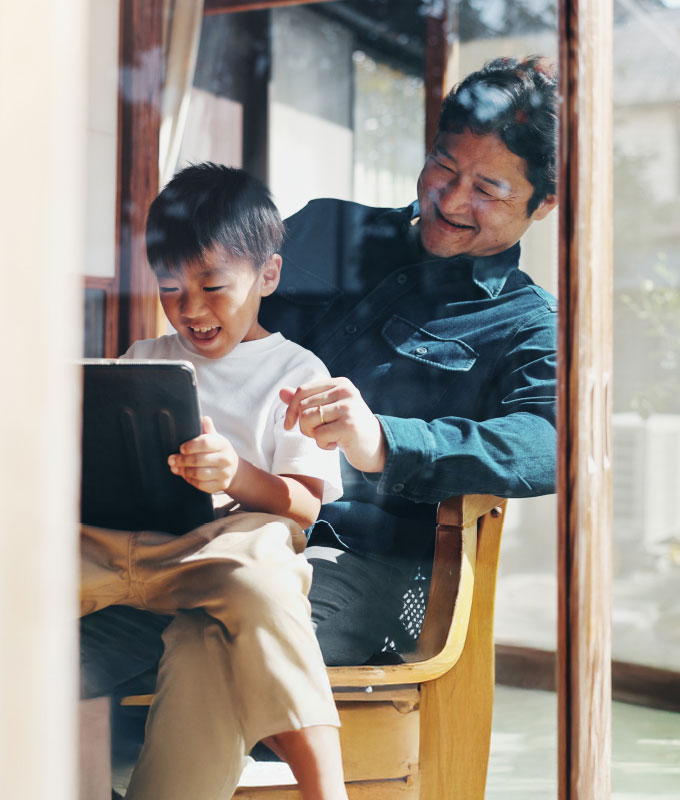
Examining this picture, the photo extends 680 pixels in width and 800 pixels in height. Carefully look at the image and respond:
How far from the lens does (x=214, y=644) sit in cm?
94

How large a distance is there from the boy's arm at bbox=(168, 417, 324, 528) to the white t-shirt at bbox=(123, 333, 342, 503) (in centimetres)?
1

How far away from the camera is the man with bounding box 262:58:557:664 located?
103 cm

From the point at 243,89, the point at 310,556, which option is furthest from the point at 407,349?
the point at 243,89

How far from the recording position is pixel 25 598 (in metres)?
0.65

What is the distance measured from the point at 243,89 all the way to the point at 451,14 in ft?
1.98

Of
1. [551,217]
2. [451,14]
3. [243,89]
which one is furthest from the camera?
[243,89]

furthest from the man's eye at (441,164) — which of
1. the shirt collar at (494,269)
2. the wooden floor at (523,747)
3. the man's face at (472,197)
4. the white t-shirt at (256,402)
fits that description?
the wooden floor at (523,747)

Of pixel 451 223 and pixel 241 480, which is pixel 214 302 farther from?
pixel 451 223

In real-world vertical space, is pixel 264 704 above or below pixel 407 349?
below

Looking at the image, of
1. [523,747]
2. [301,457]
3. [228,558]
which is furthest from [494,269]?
[523,747]

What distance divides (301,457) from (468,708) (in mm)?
391

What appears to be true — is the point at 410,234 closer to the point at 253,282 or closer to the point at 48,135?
the point at 253,282

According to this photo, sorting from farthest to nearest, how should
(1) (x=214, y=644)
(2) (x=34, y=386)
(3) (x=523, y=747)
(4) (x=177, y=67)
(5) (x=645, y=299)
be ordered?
1. (4) (x=177, y=67)
2. (5) (x=645, y=299)
3. (3) (x=523, y=747)
4. (1) (x=214, y=644)
5. (2) (x=34, y=386)

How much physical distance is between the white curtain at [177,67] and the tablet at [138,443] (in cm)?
37
